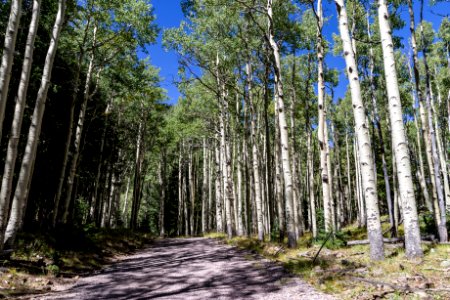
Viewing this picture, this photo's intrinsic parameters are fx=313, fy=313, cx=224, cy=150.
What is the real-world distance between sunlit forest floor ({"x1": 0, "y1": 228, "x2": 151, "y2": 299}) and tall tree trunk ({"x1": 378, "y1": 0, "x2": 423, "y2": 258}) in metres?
7.33

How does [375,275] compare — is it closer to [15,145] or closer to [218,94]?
[15,145]

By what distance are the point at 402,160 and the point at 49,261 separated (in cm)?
870

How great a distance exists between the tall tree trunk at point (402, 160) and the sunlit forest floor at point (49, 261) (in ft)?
24.0

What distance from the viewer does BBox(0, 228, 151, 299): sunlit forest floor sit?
615 centimetres

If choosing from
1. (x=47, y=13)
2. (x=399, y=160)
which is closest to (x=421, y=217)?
(x=399, y=160)

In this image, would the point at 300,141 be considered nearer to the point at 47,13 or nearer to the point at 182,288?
the point at 47,13

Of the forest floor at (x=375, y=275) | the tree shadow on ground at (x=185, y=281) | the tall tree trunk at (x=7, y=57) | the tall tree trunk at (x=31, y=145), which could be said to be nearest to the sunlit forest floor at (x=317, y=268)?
the forest floor at (x=375, y=275)

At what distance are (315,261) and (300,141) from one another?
25197mm

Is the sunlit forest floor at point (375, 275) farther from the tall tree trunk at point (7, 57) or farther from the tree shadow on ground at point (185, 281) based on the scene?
the tall tree trunk at point (7, 57)

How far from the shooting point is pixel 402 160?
6.84 m

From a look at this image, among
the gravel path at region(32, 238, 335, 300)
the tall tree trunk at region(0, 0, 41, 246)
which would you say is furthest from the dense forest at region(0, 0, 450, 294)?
the gravel path at region(32, 238, 335, 300)

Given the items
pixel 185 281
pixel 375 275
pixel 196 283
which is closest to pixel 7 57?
pixel 185 281

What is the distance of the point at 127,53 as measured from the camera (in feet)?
52.4

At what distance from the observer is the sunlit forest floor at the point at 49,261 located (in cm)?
615
